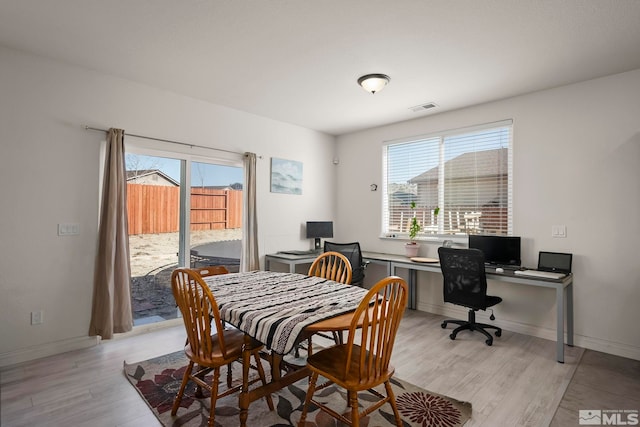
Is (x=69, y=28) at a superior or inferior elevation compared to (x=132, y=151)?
superior

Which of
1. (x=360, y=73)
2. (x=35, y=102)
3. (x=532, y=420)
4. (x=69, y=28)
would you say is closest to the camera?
(x=532, y=420)

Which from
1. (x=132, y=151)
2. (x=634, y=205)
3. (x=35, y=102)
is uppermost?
(x=35, y=102)

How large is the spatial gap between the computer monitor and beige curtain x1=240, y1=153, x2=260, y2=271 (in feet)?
3.01

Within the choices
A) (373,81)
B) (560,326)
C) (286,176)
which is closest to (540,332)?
(560,326)

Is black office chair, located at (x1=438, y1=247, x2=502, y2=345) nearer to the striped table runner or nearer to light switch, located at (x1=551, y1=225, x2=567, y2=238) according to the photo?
light switch, located at (x1=551, y1=225, x2=567, y2=238)

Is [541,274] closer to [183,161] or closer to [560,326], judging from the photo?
[560,326]

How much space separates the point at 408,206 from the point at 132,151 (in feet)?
11.2

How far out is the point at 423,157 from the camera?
4.52 meters

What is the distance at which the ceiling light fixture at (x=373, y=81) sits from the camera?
10.1ft

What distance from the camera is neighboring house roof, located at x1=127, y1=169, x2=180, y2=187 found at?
3414mm

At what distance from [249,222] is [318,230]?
3.79ft

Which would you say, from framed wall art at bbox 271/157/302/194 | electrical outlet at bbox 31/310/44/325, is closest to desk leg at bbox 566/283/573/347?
framed wall art at bbox 271/157/302/194

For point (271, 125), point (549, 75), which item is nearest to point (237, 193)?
point (271, 125)

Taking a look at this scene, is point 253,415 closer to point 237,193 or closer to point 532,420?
point 532,420
